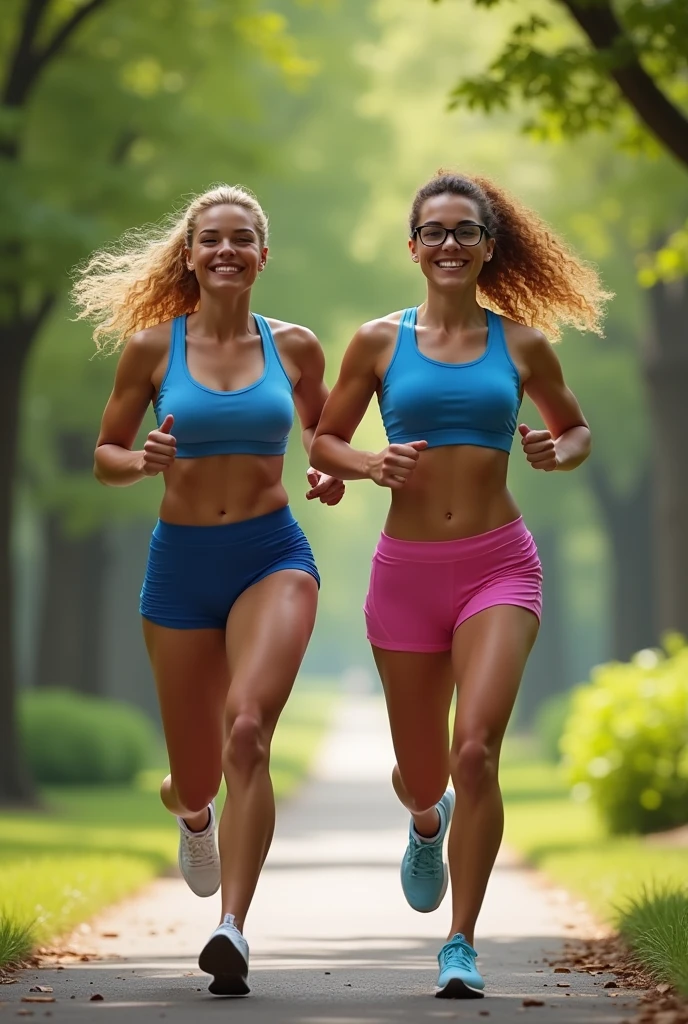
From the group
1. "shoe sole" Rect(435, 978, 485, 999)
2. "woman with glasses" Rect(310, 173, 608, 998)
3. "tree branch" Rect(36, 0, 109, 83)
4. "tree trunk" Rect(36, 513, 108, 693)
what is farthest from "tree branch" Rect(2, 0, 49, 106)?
"shoe sole" Rect(435, 978, 485, 999)

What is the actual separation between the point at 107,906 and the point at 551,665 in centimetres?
3122

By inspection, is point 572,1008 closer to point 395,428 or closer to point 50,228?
point 395,428

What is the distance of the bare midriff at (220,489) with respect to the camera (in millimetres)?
6402

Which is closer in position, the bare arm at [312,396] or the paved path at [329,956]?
the paved path at [329,956]

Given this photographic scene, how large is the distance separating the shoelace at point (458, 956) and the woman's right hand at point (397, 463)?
149 centimetres

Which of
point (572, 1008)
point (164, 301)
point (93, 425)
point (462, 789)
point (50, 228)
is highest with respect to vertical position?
point (93, 425)

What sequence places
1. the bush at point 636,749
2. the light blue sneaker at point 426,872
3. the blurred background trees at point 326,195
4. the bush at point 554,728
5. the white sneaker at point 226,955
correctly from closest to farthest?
the white sneaker at point 226,955 → the light blue sneaker at point 426,872 → the bush at point 636,749 → the blurred background trees at point 326,195 → the bush at point 554,728

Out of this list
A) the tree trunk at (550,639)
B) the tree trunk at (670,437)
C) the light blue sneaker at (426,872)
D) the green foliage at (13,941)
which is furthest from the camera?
the tree trunk at (550,639)

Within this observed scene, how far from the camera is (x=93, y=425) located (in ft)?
84.0

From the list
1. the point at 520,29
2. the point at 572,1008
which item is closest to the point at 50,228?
the point at 520,29

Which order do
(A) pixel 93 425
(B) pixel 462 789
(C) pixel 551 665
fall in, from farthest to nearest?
(C) pixel 551 665
(A) pixel 93 425
(B) pixel 462 789

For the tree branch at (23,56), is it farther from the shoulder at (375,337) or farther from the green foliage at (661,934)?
the shoulder at (375,337)

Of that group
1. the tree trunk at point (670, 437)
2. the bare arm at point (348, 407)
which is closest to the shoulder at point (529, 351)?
the bare arm at point (348, 407)

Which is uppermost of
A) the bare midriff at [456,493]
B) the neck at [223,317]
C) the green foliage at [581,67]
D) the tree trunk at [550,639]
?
the tree trunk at [550,639]
